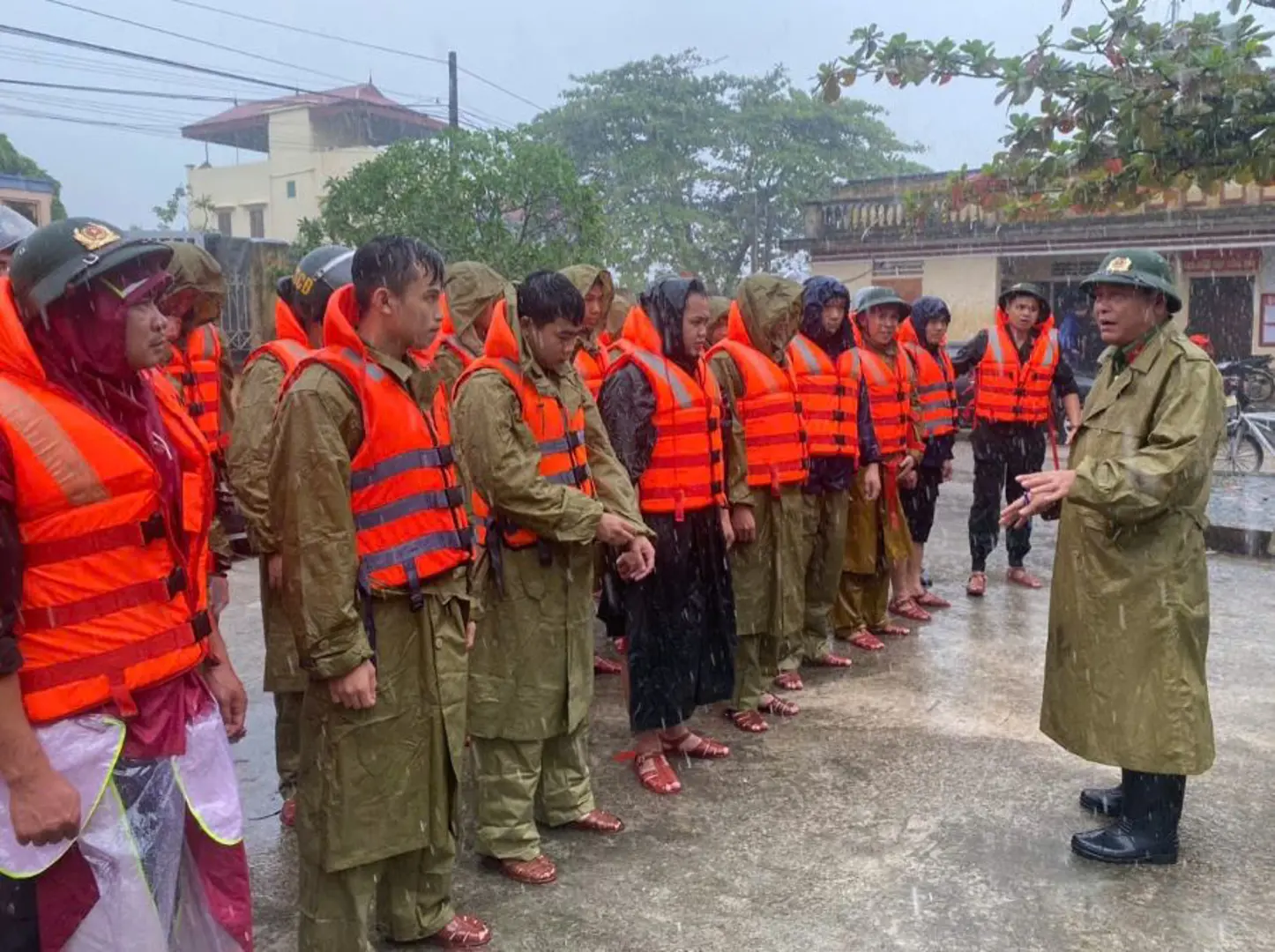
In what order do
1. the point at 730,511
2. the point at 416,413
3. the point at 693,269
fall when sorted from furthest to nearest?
the point at 693,269 → the point at 730,511 → the point at 416,413

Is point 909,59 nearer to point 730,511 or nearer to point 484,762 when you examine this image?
point 730,511

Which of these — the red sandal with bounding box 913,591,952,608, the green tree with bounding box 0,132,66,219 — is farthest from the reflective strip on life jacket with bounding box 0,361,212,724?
the green tree with bounding box 0,132,66,219

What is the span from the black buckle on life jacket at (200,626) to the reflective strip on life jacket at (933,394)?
5.37 meters

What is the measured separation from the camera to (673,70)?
27.2 m

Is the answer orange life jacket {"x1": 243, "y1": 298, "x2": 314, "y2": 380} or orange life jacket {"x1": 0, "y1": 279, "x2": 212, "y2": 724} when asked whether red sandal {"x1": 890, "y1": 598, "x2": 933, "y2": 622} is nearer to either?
orange life jacket {"x1": 243, "y1": 298, "x2": 314, "y2": 380}

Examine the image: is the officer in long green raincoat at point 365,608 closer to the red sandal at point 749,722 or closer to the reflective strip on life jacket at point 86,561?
the reflective strip on life jacket at point 86,561

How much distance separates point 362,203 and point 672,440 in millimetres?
8593

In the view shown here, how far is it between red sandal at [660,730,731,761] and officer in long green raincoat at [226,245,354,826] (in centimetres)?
147

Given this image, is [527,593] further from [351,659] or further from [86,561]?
[86,561]

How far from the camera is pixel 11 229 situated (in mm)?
3961

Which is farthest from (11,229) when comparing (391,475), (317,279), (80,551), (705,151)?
(705,151)

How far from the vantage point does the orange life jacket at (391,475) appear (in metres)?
2.76

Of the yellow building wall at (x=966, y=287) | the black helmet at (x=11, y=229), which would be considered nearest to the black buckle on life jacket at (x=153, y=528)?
the black helmet at (x=11, y=229)

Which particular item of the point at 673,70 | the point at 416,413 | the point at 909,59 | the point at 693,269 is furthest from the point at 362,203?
the point at 673,70
